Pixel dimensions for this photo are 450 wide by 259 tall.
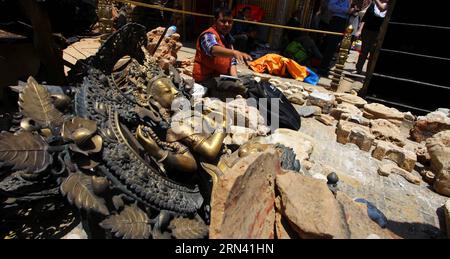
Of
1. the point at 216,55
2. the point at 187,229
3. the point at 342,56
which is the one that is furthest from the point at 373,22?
the point at 187,229

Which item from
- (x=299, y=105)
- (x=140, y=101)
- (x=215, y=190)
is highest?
(x=140, y=101)

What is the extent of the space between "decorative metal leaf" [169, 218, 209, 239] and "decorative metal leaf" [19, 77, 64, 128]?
107 centimetres

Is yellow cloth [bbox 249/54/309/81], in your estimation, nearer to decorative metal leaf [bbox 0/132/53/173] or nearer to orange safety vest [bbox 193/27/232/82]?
orange safety vest [bbox 193/27/232/82]

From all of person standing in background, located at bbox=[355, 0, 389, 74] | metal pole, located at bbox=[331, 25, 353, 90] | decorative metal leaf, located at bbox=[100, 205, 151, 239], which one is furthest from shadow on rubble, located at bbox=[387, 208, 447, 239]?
person standing in background, located at bbox=[355, 0, 389, 74]


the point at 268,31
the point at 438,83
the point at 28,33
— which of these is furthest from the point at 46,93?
the point at 268,31

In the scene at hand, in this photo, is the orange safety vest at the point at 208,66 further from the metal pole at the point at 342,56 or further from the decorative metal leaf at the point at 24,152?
the metal pole at the point at 342,56

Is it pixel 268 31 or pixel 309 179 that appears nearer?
pixel 309 179

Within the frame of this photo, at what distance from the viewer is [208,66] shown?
420cm

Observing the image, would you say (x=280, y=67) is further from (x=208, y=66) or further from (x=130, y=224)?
(x=130, y=224)

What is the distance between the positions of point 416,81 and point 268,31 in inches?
214

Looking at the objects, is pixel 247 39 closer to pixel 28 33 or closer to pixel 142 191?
pixel 28 33

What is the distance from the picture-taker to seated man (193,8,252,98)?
3686 mm

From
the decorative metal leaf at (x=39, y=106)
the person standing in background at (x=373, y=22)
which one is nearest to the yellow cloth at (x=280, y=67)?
the person standing in background at (x=373, y=22)

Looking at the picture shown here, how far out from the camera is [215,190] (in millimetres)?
1736
